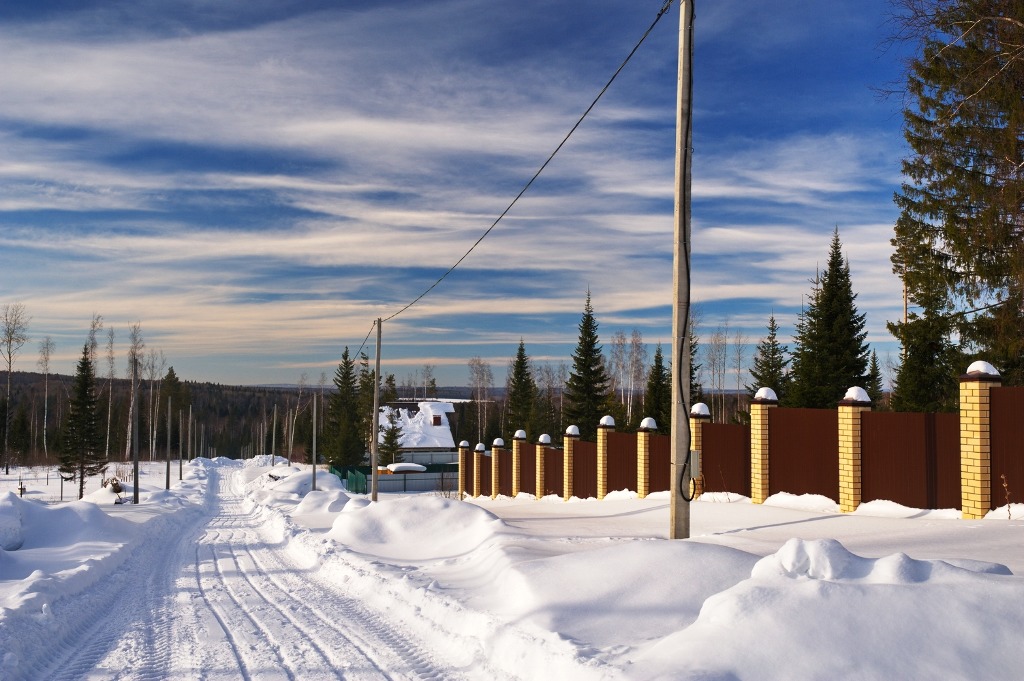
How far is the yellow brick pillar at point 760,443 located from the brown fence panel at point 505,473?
17.0 metres

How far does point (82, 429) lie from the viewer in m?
56.6

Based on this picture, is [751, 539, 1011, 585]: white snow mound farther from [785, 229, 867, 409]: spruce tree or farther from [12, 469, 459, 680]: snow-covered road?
[785, 229, 867, 409]: spruce tree

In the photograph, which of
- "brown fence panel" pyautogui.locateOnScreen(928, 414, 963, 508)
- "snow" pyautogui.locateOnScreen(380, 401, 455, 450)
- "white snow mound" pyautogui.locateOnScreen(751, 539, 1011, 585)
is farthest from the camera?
"snow" pyautogui.locateOnScreen(380, 401, 455, 450)

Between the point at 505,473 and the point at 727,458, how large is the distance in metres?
16.4

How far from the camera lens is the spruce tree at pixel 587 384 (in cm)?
4669

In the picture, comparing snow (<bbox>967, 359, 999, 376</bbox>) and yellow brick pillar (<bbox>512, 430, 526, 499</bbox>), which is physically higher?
snow (<bbox>967, 359, 999, 376</bbox>)

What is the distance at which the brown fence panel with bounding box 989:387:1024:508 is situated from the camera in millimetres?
11352

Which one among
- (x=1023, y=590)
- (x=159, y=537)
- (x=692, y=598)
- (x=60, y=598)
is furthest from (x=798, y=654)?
(x=159, y=537)

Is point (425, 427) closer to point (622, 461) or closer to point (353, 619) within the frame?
point (622, 461)

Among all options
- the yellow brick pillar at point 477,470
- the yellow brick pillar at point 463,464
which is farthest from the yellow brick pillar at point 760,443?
the yellow brick pillar at point 463,464

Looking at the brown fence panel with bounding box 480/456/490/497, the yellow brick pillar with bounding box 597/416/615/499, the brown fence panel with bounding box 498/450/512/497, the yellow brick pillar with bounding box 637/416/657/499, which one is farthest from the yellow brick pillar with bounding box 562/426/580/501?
the brown fence panel with bounding box 480/456/490/497

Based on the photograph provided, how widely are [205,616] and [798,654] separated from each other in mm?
6762

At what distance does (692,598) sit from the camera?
686 cm

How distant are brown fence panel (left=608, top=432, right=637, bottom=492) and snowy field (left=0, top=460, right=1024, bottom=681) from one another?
642 centimetres
